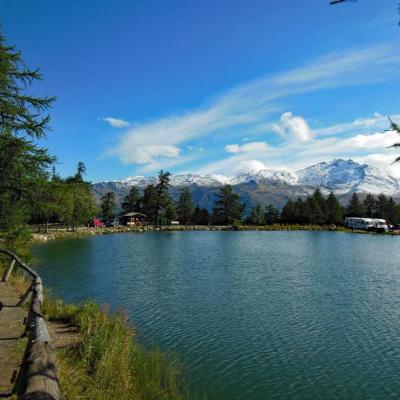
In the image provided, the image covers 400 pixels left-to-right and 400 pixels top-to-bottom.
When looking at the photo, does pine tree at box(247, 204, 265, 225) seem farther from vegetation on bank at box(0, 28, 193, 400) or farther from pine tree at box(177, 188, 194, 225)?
vegetation on bank at box(0, 28, 193, 400)

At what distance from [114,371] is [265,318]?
11.7 m

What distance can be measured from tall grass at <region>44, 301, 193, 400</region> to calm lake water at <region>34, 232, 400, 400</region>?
3.83ft

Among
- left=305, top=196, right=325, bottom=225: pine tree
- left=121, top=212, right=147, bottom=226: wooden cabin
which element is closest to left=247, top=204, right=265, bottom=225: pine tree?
left=305, top=196, right=325, bottom=225: pine tree

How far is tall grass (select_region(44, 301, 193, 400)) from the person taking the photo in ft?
29.5

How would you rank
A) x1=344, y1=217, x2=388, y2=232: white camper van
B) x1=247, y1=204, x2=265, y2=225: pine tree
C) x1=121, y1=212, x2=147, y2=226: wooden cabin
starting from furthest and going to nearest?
1. x1=121, y1=212, x2=147, y2=226: wooden cabin
2. x1=247, y1=204, x2=265, y2=225: pine tree
3. x1=344, y1=217, x2=388, y2=232: white camper van

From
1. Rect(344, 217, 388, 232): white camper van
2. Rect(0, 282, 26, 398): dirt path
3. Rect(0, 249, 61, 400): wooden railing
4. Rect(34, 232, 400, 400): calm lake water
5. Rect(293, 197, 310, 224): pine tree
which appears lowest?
Rect(34, 232, 400, 400): calm lake water

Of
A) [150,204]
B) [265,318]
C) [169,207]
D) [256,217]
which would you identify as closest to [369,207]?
[256,217]

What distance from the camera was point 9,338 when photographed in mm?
11031

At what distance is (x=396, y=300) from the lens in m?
24.4

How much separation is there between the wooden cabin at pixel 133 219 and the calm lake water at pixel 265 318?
89.9 m

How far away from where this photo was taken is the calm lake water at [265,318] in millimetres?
13156

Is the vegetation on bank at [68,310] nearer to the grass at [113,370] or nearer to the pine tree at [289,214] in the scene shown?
the grass at [113,370]

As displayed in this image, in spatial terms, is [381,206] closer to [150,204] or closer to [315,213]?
[315,213]

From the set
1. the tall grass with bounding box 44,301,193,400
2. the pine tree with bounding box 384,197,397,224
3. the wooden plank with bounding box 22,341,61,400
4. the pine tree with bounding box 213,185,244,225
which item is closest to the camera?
the wooden plank with bounding box 22,341,61,400
